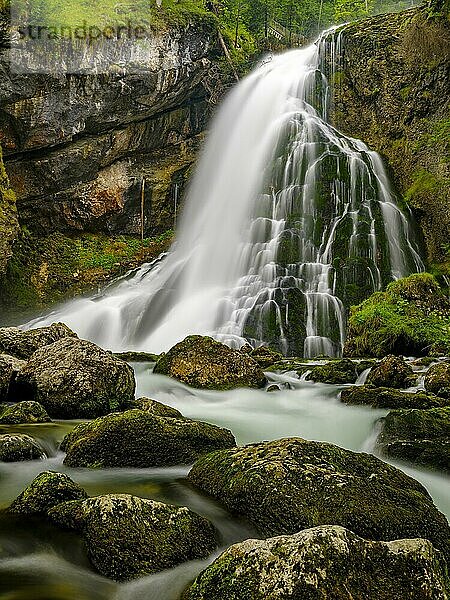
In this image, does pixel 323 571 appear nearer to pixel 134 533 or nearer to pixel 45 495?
pixel 134 533

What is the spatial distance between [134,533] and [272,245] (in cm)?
1588

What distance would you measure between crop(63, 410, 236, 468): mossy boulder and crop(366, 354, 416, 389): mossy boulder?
201 inches

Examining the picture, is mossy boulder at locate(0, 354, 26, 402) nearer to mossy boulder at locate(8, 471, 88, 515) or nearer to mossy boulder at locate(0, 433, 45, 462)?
mossy boulder at locate(0, 433, 45, 462)

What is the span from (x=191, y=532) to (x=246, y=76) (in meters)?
27.9

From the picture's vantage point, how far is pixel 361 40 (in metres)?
25.8

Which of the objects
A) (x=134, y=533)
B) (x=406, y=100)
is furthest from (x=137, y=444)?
(x=406, y=100)

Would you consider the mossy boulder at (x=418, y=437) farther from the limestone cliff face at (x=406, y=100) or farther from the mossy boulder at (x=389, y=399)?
the limestone cliff face at (x=406, y=100)

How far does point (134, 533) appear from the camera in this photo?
323 centimetres

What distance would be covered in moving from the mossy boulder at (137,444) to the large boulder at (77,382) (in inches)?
78.9

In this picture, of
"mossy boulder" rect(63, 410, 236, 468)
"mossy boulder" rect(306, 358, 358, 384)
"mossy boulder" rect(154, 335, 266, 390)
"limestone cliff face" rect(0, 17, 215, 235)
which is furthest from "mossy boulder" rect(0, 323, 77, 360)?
"limestone cliff face" rect(0, 17, 215, 235)

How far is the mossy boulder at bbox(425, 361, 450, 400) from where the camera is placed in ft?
28.3

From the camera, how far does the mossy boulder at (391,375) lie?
9.49 metres

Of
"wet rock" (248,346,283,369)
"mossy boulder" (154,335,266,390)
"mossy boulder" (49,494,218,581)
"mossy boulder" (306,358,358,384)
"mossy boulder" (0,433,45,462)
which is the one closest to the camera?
"mossy boulder" (49,494,218,581)

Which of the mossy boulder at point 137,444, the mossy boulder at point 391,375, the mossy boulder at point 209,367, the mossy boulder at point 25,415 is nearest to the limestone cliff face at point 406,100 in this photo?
the mossy boulder at point 391,375
